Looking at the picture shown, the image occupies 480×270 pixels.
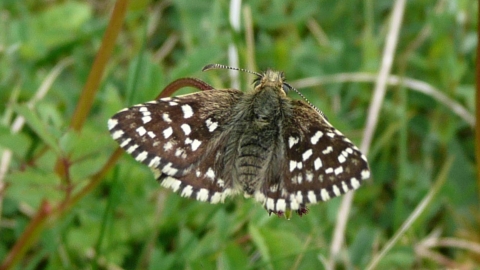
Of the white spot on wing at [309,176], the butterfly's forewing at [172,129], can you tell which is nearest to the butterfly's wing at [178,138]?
the butterfly's forewing at [172,129]

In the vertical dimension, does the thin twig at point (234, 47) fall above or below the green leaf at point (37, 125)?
above

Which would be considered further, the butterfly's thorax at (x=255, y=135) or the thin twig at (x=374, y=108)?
the thin twig at (x=374, y=108)

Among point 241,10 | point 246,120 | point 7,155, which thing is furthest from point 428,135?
→ point 7,155

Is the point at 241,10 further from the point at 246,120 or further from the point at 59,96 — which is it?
the point at 246,120

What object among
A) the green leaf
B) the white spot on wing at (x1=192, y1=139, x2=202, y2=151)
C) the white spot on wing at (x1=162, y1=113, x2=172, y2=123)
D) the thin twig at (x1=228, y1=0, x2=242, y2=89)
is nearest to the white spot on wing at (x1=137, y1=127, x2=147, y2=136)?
the white spot on wing at (x1=162, y1=113, x2=172, y2=123)

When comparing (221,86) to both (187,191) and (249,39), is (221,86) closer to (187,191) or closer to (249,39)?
(249,39)

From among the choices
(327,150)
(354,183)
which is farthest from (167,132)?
(354,183)

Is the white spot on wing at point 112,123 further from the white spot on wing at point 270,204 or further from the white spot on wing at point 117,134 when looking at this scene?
the white spot on wing at point 270,204
